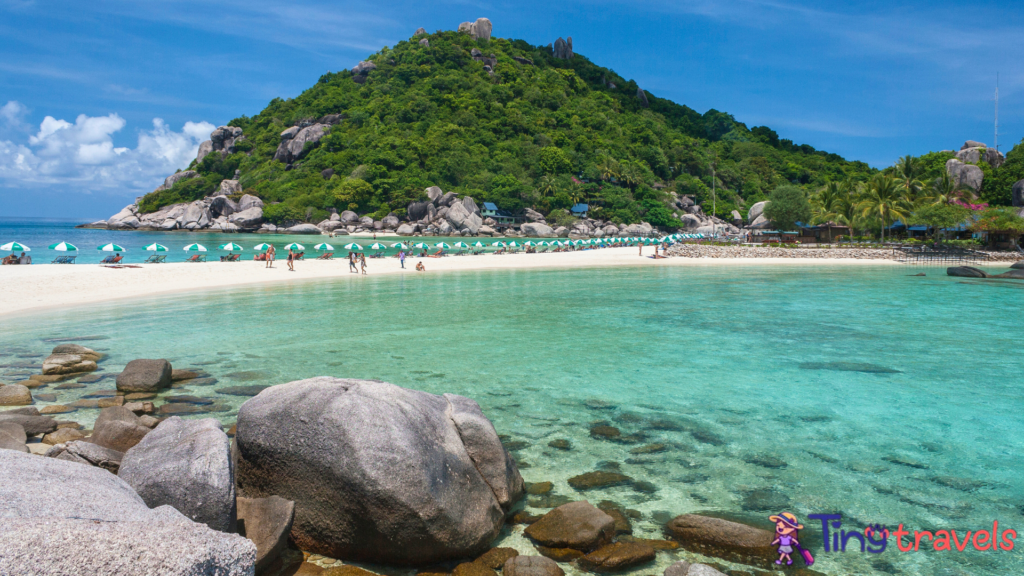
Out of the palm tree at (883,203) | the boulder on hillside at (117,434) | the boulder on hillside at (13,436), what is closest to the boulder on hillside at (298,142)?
the palm tree at (883,203)

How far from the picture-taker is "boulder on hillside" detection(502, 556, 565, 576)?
14.7 feet

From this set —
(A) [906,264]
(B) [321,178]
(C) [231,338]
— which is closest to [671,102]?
(B) [321,178]

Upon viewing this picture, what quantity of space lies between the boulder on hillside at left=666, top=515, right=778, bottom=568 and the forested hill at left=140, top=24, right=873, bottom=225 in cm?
11196

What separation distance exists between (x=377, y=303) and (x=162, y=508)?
20555 millimetres

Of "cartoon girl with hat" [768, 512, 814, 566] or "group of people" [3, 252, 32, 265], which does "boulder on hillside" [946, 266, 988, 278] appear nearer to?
"cartoon girl with hat" [768, 512, 814, 566]

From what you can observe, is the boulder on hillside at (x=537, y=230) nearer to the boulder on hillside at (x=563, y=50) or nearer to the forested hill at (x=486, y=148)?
the forested hill at (x=486, y=148)

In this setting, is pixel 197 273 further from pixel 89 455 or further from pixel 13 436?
pixel 89 455

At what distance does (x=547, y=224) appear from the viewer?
11512 cm

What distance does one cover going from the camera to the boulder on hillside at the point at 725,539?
16.4ft

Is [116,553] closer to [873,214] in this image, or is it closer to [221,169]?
[873,214]

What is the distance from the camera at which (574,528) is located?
5.20m

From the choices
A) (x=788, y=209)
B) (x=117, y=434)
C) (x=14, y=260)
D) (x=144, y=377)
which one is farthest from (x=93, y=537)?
(x=788, y=209)

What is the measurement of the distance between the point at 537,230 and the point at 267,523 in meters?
104

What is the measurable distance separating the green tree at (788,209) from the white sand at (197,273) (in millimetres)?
24263
